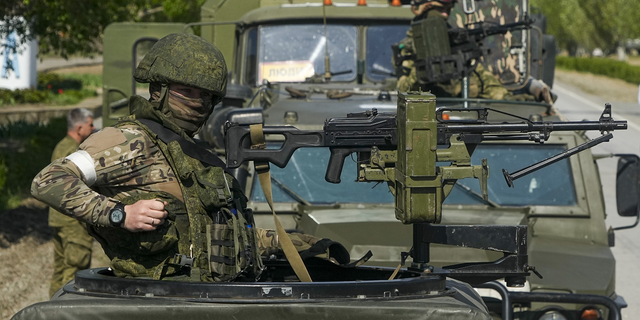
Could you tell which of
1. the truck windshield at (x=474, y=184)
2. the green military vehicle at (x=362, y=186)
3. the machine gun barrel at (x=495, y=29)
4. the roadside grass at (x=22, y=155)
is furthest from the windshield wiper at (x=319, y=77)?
the roadside grass at (x=22, y=155)

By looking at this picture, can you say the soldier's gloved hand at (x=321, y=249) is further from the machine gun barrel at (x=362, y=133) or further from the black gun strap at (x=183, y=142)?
the black gun strap at (x=183, y=142)

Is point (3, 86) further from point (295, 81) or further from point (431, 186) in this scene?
point (431, 186)

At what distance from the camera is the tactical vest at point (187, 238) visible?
9.59 feet

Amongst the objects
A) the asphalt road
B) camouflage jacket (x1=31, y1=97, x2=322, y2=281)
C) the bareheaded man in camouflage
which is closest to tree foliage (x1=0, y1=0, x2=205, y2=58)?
the asphalt road

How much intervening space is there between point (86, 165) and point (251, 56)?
3900 millimetres

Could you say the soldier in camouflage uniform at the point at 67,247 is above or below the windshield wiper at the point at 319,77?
below

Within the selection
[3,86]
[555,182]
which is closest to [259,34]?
[555,182]

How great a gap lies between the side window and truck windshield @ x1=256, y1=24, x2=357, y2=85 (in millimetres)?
42

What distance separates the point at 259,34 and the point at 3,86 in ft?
61.9

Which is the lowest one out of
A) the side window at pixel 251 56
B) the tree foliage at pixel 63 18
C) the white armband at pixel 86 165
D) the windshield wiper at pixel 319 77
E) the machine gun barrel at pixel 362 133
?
the white armband at pixel 86 165

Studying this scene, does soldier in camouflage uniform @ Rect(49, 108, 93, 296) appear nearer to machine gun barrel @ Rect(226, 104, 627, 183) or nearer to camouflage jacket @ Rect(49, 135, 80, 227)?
camouflage jacket @ Rect(49, 135, 80, 227)

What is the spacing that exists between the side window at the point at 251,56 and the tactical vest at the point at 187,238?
3538 mm

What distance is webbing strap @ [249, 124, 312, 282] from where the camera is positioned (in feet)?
9.67

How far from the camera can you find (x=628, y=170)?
4688mm
